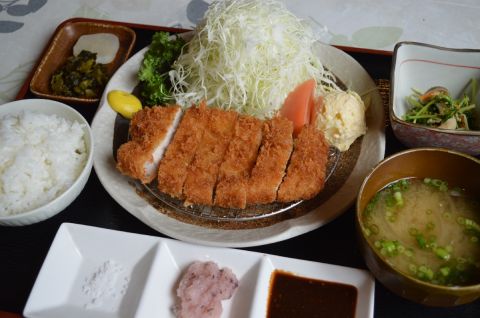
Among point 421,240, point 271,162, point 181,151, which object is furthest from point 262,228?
point 421,240

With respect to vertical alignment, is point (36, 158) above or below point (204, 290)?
above

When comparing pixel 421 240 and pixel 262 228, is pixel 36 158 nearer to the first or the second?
pixel 262 228

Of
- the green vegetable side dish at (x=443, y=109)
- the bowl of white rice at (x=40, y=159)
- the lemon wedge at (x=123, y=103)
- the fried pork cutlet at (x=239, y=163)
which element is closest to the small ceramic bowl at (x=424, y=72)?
the green vegetable side dish at (x=443, y=109)

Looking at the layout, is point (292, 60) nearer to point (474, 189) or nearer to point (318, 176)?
point (318, 176)

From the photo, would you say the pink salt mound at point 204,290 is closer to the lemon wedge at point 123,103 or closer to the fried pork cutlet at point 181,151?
the fried pork cutlet at point 181,151

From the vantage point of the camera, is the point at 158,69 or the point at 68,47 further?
the point at 68,47

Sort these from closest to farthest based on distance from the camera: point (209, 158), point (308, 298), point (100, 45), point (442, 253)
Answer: point (442, 253)
point (308, 298)
point (209, 158)
point (100, 45)

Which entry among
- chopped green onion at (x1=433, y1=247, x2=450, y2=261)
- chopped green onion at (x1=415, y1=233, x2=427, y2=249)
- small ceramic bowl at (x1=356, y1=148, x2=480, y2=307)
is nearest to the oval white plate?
small ceramic bowl at (x1=356, y1=148, x2=480, y2=307)

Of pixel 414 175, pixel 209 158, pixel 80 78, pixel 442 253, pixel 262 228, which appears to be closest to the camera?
pixel 442 253

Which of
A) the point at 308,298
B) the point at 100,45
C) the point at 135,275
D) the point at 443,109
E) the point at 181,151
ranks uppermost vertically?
the point at 443,109
